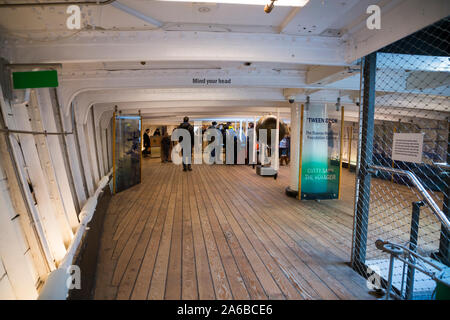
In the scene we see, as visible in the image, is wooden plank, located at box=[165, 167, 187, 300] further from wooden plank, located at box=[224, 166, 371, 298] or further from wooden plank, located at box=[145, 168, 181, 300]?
wooden plank, located at box=[224, 166, 371, 298]

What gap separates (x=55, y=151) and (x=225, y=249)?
2740mm

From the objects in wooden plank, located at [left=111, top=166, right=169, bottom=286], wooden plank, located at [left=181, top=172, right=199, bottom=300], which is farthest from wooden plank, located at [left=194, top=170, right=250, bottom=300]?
wooden plank, located at [left=111, top=166, right=169, bottom=286]

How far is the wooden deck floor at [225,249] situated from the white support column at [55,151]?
0.64 m

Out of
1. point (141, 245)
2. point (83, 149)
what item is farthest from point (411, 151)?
point (83, 149)

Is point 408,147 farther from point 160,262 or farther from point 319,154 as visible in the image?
point 319,154

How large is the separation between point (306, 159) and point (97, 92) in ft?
16.8

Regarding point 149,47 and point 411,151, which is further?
point 149,47

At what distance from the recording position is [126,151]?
7.12 metres

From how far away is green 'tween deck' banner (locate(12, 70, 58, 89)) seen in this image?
85.2 inches

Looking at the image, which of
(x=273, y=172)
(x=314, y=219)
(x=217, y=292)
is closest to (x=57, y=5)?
(x=217, y=292)

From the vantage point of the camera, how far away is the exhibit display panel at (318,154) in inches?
241

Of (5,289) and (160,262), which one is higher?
A: (5,289)

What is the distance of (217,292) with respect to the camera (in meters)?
2.49

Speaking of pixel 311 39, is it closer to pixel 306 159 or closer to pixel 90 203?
pixel 306 159
